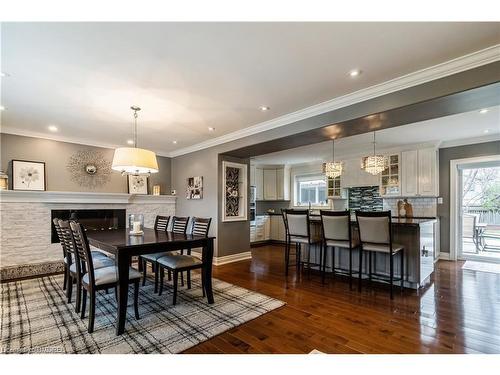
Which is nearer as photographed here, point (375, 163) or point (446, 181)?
point (375, 163)

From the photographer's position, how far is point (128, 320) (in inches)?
101

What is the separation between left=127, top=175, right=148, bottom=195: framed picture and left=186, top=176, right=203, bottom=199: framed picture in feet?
3.26

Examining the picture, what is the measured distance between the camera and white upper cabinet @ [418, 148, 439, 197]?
5281mm

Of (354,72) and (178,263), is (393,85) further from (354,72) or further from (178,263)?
(178,263)

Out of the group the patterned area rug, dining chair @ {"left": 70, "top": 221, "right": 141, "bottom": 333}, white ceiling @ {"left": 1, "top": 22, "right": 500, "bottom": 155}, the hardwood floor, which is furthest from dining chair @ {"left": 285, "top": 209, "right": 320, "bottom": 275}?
dining chair @ {"left": 70, "top": 221, "right": 141, "bottom": 333}

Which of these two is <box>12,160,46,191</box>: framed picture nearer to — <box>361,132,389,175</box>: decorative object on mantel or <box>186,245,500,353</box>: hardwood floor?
<box>186,245,500,353</box>: hardwood floor

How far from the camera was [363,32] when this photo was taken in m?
1.96

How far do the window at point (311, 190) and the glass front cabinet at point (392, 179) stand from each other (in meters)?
1.65

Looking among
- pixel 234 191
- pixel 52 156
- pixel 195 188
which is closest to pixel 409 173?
pixel 234 191

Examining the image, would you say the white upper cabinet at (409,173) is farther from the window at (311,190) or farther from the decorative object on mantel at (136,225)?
the decorative object on mantel at (136,225)

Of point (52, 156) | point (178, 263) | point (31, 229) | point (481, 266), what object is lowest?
point (481, 266)

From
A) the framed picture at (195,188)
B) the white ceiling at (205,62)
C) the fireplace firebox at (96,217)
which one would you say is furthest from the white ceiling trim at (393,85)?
the fireplace firebox at (96,217)

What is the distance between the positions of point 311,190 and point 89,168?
5.64 metres

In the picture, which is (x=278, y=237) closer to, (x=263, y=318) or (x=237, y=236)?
(x=237, y=236)
